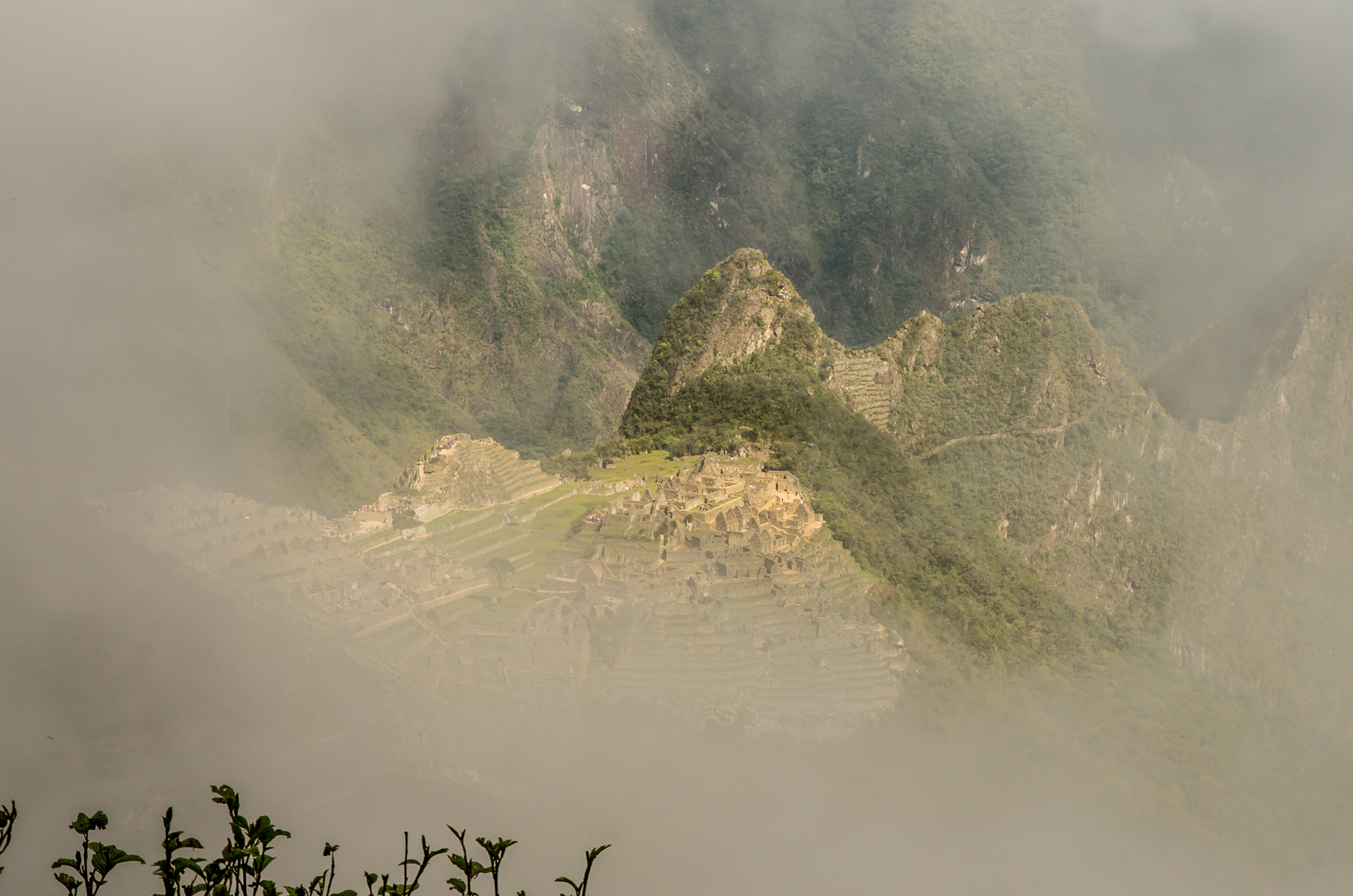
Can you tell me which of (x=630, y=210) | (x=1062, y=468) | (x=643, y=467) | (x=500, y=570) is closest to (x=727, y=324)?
(x=643, y=467)

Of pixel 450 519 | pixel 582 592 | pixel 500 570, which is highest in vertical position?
pixel 450 519

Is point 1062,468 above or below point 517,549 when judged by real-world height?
above

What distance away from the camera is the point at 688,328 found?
59875 mm

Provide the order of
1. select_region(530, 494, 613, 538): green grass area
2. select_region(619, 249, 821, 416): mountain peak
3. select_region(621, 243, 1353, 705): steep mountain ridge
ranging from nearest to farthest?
1. select_region(530, 494, 613, 538): green grass area
2. select_region(621, 243, 1353, 705): steep mountain ridge
3. select_region(619, 249, 821, 416): mountain peak

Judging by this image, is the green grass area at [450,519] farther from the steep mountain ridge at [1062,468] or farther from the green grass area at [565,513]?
the steep mountain ridge at [1062,468]

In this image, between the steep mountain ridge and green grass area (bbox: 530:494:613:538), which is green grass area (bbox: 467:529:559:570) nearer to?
green grass area (bbox: 530:494:613:538)

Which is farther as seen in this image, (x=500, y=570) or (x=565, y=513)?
(x=565, y=513)

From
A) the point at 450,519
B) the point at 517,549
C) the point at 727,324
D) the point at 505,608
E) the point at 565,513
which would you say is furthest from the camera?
the point at 727,324

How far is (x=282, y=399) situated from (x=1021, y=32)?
11074 cm

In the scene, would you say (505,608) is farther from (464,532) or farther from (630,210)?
(630,210)

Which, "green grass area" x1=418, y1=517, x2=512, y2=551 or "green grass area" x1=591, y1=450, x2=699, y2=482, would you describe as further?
"green grass area" x1=591, y1=450, x2=699, y2=482

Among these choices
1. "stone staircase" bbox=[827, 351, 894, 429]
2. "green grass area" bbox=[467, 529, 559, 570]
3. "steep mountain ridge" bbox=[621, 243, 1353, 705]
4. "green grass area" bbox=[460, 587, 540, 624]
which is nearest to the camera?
"green grass area" bbox=[460, 587, 540, 624]

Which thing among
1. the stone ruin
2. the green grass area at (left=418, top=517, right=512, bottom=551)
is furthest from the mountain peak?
the green grass area at (left=418, top=517, right=512, bottom=551)

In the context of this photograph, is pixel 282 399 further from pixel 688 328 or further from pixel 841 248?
pixel 841 248
